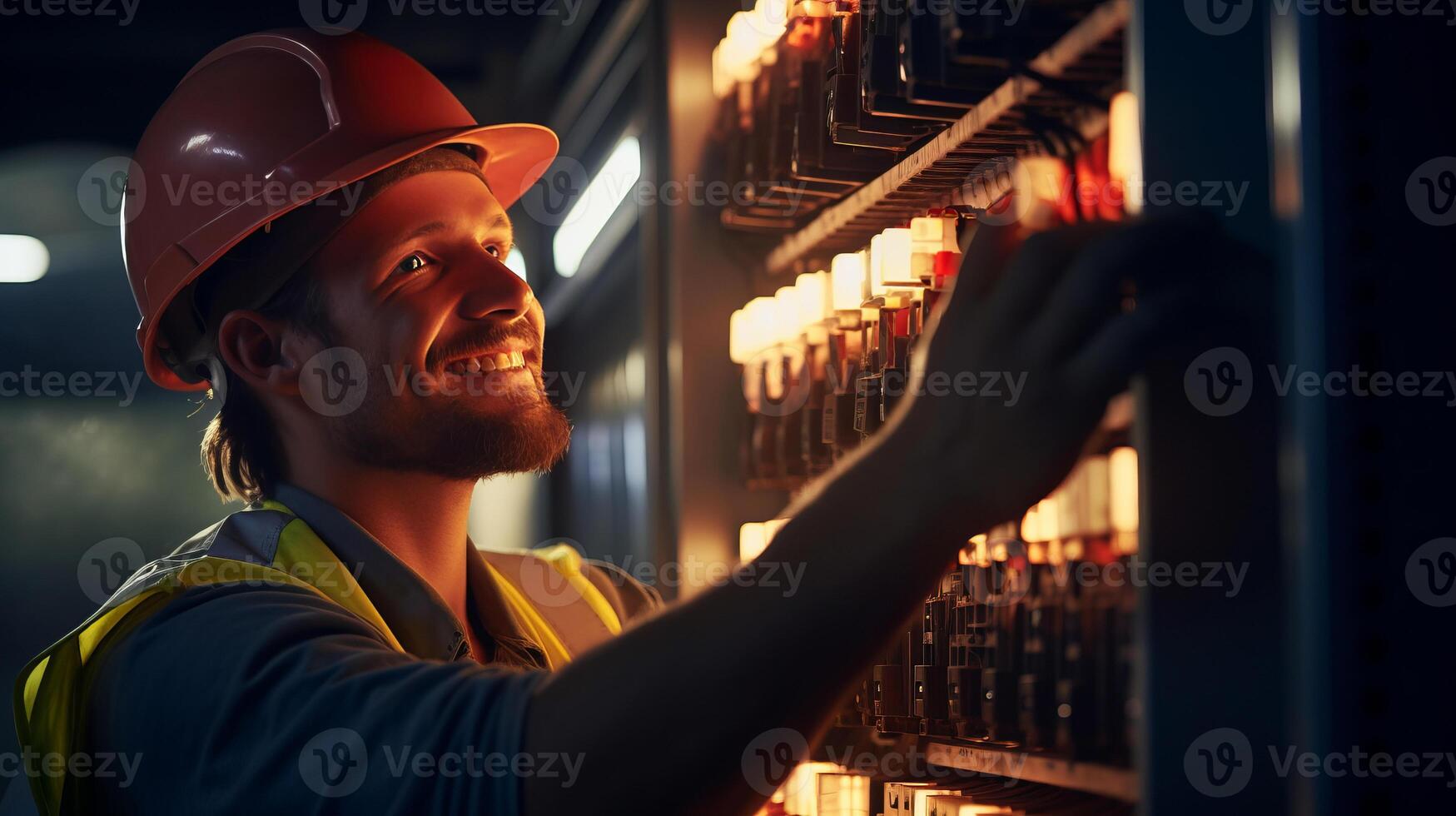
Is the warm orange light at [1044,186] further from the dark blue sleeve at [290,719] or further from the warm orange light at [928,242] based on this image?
the dark blue sleeve at [290,719]

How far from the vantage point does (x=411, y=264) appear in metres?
2.08

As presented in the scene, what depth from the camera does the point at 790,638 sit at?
1.05 metres

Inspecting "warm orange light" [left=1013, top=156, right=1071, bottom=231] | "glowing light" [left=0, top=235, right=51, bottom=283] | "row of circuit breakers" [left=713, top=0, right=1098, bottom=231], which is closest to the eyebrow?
"row of circuit breakers" [left=713, top=0, right=1098, bottom=231]

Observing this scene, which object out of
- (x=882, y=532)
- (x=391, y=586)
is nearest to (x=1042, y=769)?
(x=882, y=532)

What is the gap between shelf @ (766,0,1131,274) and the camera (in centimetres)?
146

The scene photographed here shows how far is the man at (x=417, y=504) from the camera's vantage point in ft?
3.47

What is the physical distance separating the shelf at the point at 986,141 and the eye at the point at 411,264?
70 cm

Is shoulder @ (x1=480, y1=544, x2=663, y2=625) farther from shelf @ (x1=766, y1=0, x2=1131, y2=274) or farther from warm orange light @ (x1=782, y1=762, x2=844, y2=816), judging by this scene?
shelf @ (x1=766, y1=0, x2=1131, y2=274)

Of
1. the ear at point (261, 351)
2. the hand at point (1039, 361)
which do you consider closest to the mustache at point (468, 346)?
the ear at point (261, 351)

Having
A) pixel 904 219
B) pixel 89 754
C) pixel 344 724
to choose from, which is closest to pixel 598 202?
pixel 904 219

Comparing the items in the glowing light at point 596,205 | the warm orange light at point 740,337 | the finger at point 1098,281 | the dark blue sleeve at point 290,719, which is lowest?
the dark blue sleeve at point 290,719

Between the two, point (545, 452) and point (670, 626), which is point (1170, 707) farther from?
point (545, 452)

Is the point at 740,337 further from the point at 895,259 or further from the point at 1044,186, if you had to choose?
the point at 1044,186

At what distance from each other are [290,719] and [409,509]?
2.88ft
